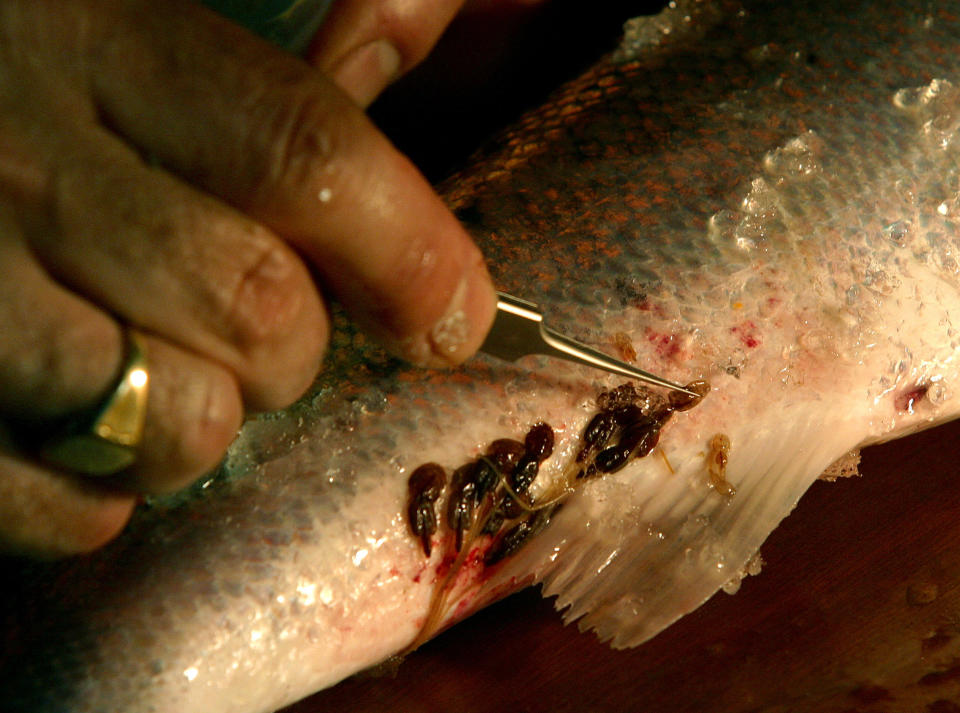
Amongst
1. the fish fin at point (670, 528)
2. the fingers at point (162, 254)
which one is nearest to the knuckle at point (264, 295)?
the fingers at point (162, 254)

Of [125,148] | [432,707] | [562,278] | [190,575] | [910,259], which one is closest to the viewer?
[125,148]

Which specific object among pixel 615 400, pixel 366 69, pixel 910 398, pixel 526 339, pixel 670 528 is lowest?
pixel 910 398

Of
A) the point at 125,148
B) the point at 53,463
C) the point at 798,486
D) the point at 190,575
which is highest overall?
the point at 125,148

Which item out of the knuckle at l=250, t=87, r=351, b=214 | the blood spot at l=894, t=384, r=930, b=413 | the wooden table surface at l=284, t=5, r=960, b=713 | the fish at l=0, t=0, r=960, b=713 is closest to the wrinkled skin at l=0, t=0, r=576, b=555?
the knuckle at l=250, t=87, r=351, b=214

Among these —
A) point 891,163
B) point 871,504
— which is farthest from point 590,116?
point 871,504

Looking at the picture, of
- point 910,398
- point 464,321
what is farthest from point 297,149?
point 910,398

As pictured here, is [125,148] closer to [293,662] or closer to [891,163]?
[293,662]

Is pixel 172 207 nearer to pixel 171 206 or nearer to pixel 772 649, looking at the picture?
pixel 171 206
